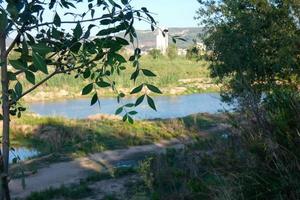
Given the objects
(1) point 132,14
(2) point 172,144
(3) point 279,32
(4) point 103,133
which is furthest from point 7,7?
(4) point 103,133

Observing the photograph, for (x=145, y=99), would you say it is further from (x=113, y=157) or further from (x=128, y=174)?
(x=113, y=157)

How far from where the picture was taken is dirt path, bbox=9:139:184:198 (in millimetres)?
11725

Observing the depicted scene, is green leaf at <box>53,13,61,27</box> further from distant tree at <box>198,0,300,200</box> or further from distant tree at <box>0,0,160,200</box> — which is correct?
distant tree at <box>198,0,300,200</box>

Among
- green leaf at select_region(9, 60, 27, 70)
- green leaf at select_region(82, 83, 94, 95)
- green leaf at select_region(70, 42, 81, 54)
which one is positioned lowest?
green leaf at select_region(82, 83, 94, 95)

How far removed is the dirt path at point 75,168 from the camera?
11725 millimetres

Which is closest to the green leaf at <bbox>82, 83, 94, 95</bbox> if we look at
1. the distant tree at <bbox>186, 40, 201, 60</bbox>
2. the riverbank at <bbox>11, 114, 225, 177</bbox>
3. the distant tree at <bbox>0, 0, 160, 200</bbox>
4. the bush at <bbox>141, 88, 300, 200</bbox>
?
the distant tree at <bbox>0, 0, 160, 200</bbox>

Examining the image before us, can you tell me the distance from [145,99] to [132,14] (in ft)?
1.15

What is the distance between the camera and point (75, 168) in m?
13.8

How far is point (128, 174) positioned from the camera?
39.1 feet

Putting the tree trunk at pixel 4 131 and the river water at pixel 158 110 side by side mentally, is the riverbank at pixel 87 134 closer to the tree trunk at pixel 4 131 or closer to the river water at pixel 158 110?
the river water at pixel 158 110

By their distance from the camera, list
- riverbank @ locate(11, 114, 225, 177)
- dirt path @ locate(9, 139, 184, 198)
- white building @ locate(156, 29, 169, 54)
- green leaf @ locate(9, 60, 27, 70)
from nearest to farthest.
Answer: green leaf @ locate(9, 60, 27, 70) → white building @ locate(156, 29, 169, 54) → dirt path @ locate(9, 139, 184, 198) → riverbank @ locate(11, 114, 225, 177)

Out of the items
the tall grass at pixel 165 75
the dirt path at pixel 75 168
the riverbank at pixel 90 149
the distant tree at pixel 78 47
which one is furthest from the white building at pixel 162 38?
the tall grass at pixel 165 75

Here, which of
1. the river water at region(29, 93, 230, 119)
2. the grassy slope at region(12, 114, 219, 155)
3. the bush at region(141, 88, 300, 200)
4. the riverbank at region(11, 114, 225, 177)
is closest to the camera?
the bush at region(141, 88, 300, 200)

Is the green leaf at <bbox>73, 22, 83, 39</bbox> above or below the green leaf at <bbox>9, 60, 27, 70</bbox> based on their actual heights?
above
